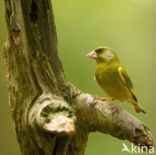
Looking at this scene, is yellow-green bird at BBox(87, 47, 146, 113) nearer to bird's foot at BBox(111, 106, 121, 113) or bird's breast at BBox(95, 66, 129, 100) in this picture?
bird's breast at BBox(95, 66, 129, 100)

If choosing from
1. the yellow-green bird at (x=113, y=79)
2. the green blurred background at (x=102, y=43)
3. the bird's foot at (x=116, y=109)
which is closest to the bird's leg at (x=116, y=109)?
the bird's foot at (x=116, y=109)

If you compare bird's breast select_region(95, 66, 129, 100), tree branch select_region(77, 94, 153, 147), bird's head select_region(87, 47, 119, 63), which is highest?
bird's head select_region(87, 47, 119, 63)

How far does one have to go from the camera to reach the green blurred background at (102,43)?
7.06 feet

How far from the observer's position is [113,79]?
1728mm

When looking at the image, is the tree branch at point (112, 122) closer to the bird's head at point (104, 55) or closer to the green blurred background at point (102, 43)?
the bird's head at point (104, 55)

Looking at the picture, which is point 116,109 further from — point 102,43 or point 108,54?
point 102,43

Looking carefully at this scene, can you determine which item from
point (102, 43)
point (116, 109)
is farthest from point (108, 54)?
point (102, 43)

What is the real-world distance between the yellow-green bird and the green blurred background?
349mm

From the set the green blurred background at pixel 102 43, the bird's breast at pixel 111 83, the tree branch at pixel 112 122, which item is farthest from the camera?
the green blurred background at pixel 102 43

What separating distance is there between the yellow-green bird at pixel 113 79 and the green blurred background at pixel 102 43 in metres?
Answer: 0.35

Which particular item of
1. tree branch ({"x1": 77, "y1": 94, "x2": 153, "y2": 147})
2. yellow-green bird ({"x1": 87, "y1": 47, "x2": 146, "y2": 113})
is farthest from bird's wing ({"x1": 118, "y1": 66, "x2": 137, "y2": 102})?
tree branch ({"x1": 77, "y1": 94, "x2": 153, "y2": 147})

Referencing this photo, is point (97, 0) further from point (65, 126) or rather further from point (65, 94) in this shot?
point (65, 126)

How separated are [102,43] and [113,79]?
635 mm

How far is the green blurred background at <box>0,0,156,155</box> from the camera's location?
84.7 inches
